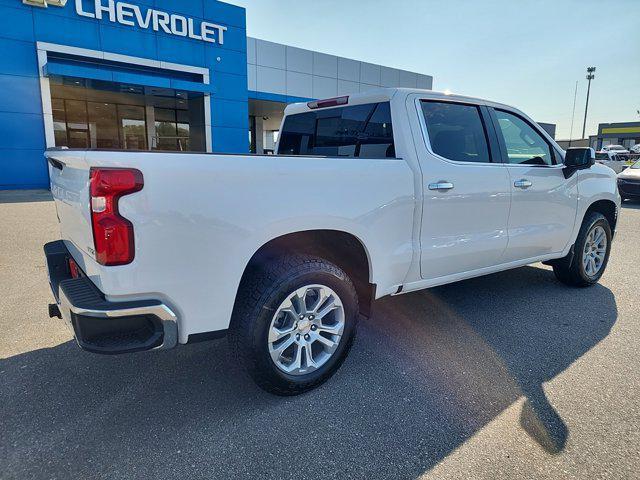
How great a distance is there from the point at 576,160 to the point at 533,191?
0.68 meters

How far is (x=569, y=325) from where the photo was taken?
12.8 ft

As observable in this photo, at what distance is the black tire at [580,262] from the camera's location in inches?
187

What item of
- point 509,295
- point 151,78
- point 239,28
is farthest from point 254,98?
point 509,295

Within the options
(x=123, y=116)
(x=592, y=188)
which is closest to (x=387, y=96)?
(x=592, y=188)

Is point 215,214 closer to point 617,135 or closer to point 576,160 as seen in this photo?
point 576,160

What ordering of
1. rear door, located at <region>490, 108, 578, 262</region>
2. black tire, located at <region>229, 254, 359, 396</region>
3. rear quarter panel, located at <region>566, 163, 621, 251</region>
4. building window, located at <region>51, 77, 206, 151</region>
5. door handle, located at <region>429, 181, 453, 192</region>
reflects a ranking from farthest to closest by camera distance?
building window, located at <region>51, 77, 206, 151</region>
rear quarter panel, located at <region>566, 163, 621, 251</region>
rear door, located at <region>490, 108, 578, 262</region>
door handle, located at <region>429, 181, 453, 192</region>
black tire, located at <region>229, 254, 359, 396</region>

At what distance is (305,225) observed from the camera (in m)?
2.59

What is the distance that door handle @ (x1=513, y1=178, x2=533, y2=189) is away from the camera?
3.81m

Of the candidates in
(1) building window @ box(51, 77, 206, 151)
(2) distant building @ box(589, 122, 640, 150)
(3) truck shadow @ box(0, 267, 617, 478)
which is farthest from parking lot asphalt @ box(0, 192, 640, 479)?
(2) distant building @ box(589, 122, 640, 150)

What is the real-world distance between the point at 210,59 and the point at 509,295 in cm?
1865

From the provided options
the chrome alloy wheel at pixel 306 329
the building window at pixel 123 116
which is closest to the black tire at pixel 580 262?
the chrome alloy wheel at pixel 306 329

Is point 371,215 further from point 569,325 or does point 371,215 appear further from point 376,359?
point 569,325

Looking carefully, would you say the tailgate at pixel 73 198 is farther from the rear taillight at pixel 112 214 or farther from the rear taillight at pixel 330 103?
the rear taillight at pixel 330 103

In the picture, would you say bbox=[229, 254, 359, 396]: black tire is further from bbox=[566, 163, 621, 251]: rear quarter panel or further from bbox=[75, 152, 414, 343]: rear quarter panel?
bbox=[566, 163, 621, 251]: rear quarter panel
